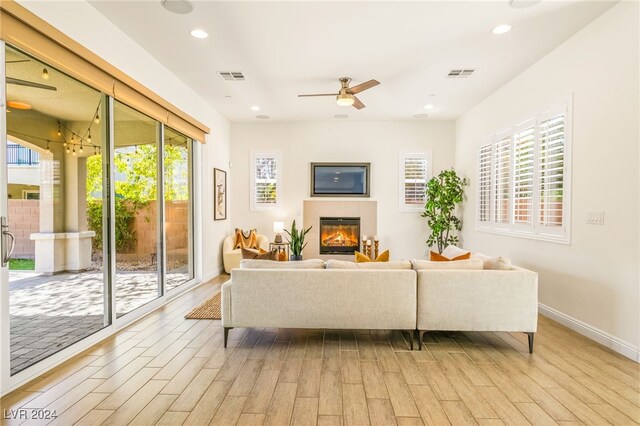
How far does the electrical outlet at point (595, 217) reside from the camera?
10.7 feet

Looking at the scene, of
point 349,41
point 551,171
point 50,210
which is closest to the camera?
point 50,210

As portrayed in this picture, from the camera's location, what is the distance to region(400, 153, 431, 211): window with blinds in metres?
7.20

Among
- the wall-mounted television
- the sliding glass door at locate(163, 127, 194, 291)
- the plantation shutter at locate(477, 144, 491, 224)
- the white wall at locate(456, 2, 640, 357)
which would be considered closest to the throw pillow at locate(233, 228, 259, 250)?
the sliding glass door at locate(163, 127, 194, 291)

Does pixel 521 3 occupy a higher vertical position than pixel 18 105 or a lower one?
higher

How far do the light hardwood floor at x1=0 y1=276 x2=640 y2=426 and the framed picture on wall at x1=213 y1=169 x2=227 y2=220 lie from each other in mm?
3153

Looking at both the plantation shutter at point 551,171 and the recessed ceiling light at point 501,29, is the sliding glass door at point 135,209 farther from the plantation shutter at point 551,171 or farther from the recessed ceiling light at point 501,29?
the plantation shutter at point 551,171

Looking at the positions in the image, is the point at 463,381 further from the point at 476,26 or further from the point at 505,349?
the point at 476,26

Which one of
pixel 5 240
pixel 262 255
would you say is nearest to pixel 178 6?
pixel 5 240

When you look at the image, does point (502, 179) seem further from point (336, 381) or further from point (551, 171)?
point (336, 381)

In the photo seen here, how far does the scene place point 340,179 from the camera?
721 centimetres

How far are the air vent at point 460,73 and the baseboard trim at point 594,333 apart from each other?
3.08 metres

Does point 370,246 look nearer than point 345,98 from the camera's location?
No

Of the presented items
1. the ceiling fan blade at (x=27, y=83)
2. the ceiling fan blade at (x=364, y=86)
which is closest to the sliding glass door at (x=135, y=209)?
the ceiling fan blade at (x=27, y=83)

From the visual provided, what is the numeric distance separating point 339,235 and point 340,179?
1.17m
